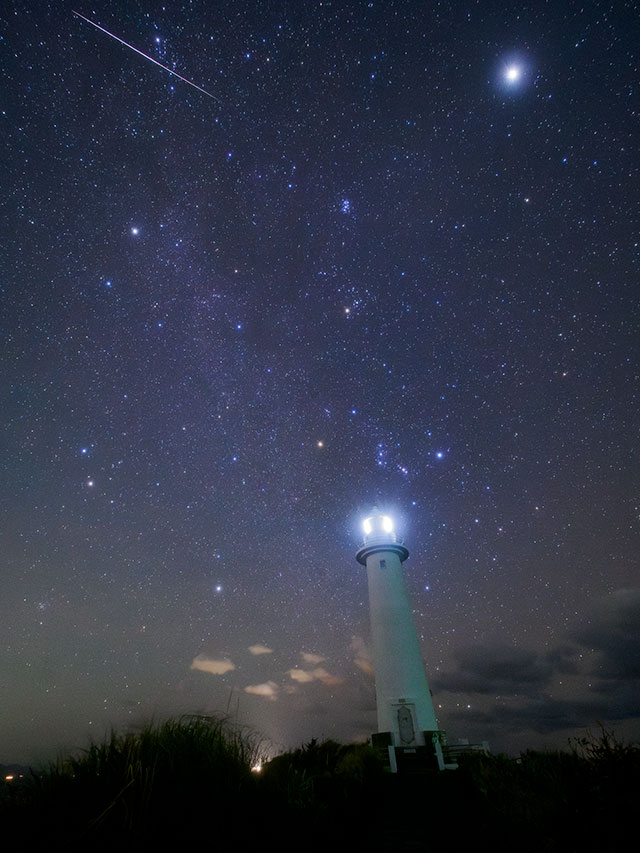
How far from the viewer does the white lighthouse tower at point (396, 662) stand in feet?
66.5

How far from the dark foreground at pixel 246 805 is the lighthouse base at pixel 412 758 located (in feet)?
27.9

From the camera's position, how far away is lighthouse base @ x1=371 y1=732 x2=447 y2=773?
636 inches

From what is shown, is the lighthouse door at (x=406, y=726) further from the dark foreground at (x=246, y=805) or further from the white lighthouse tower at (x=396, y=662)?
the dark foreground at (x=246, y=805)

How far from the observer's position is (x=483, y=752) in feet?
53.0

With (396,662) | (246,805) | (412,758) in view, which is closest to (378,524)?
(396,662)

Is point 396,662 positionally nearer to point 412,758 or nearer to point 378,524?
point 412,758

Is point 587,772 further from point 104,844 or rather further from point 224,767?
point 104,844

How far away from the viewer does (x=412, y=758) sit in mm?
17484

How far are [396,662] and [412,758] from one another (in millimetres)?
5510

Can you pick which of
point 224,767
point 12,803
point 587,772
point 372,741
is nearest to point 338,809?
point 587,772

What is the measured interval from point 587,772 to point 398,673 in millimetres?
19423

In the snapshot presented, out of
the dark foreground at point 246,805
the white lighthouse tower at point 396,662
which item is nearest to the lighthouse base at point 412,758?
the white lighthouse tower at point 396,662

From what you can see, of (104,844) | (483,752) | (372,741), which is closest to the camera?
(104,844)

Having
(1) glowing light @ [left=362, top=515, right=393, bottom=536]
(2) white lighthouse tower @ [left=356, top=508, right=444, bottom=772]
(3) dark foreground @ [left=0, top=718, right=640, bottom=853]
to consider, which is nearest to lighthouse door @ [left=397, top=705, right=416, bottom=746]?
(2) white lighthouse tower @ [left=356, top=508, right=444, bottom=772]
